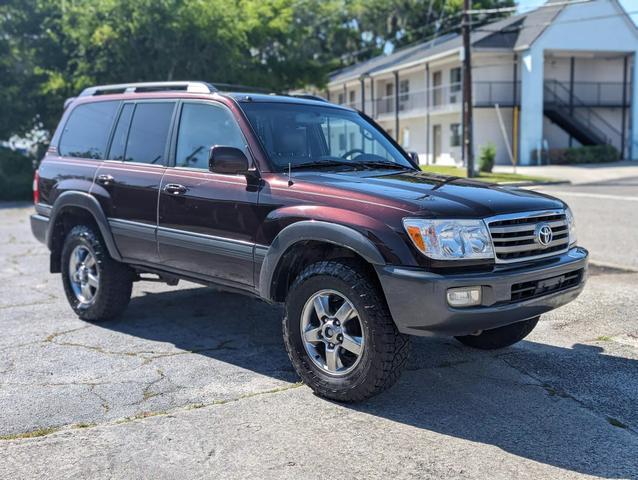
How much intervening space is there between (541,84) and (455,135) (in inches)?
206

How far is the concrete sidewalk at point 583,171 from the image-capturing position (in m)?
26.0

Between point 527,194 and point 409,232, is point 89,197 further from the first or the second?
point 527,194

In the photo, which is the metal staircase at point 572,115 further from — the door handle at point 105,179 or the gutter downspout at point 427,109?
the door handle at point 105,179

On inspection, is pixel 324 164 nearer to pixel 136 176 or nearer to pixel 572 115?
pixel 136 176

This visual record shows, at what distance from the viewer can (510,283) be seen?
3.93 metres

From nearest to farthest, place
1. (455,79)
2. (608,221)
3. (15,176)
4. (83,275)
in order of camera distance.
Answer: (83,275)
(608,221)
(15,176)
(455,79)

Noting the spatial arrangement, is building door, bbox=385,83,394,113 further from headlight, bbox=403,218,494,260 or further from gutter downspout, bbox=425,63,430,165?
headlight, bbox=403,218,494,260

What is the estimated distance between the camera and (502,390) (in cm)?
449

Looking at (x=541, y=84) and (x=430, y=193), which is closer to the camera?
(x=430, y=193)

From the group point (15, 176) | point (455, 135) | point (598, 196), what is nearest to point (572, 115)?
point (455, 135)

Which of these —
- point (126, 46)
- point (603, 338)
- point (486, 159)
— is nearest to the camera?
point (603, 338)

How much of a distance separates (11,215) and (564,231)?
16.5 meters

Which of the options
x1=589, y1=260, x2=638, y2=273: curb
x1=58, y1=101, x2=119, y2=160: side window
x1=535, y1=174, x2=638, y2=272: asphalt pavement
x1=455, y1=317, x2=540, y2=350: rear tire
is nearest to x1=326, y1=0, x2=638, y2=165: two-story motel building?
x1=535, y1=174, x2=638, y2=272: asphalt pavement

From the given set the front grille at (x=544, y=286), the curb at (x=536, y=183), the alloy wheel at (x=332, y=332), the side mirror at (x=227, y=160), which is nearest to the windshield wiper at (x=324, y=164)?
the side mirror at (x=227, y=160)
